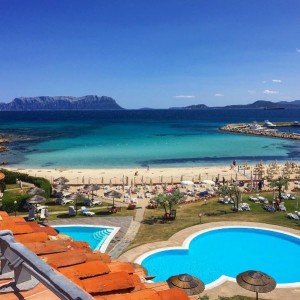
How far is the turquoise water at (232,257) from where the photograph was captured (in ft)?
59.8

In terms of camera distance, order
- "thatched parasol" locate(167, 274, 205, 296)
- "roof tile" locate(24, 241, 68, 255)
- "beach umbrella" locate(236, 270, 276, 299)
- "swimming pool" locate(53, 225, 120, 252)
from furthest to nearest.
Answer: "swimming pool" locate(53, 225, 120, 252)
"thatched parasol" locate(167, 274, 205, 296)
"beach umbrella" locate(236, 270, 276, 299)
"roof tile" locate(24, 241, 68, 255)

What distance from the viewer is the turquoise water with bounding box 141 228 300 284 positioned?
717 inches

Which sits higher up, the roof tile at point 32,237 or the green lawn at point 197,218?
the roof tile at point 32,237

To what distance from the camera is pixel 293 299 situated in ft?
47.6

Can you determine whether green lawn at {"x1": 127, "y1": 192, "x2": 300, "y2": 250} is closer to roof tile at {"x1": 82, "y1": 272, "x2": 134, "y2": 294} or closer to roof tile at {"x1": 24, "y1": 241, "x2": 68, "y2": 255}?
roof tile at {"x1": 24, "y1": 241, "x2": 68, "y2": 255}

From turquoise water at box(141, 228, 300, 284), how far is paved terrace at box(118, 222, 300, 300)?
21.1 inches

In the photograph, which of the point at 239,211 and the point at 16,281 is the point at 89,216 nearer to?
the point at 239,211

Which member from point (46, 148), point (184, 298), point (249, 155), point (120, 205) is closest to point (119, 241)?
point (120, 205)

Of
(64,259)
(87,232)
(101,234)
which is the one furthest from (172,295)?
(87,232)

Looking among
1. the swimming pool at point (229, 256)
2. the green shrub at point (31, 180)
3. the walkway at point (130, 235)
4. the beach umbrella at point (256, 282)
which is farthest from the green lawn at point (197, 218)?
the green shrub at point (31, 180)

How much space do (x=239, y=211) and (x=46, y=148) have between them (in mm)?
55077

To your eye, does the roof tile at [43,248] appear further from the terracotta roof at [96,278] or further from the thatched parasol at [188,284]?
the thatched parasol at [188,284]

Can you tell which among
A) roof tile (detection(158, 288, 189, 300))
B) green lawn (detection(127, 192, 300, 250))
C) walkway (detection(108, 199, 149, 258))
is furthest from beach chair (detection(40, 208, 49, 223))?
roof tile (detection(158, 288, 189, 300))

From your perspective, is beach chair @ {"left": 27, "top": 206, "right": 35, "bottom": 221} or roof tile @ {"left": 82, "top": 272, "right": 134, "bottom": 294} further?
beach chair @ {"left": 27, "top": 206, "right": 35, "bottom": 221}
